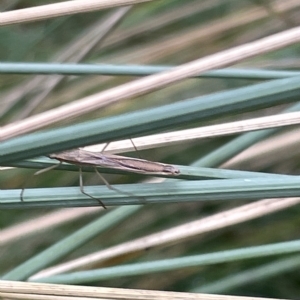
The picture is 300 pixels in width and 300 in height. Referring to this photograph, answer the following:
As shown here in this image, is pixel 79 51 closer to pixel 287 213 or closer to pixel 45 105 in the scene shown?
pixel 45 105

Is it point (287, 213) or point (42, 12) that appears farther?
point (287, 213)

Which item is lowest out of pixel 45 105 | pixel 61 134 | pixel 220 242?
pixel 61 134

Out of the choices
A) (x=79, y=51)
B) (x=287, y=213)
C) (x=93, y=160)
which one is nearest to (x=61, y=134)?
(x=93, y=160)

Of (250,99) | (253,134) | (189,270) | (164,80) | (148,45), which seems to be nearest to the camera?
(250,99)

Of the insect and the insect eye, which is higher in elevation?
the insect

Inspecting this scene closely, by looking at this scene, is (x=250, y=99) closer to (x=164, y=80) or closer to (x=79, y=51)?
(x=164, y=80)

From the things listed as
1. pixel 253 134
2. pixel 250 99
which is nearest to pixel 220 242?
pixel 253 134

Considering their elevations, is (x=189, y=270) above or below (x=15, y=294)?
above

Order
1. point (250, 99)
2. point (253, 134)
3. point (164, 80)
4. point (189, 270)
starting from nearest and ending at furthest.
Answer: point (250, 99), point (164, 80), point (253, 134), point (189, 270)

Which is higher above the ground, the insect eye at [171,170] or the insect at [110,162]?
the insect at [110,162]
